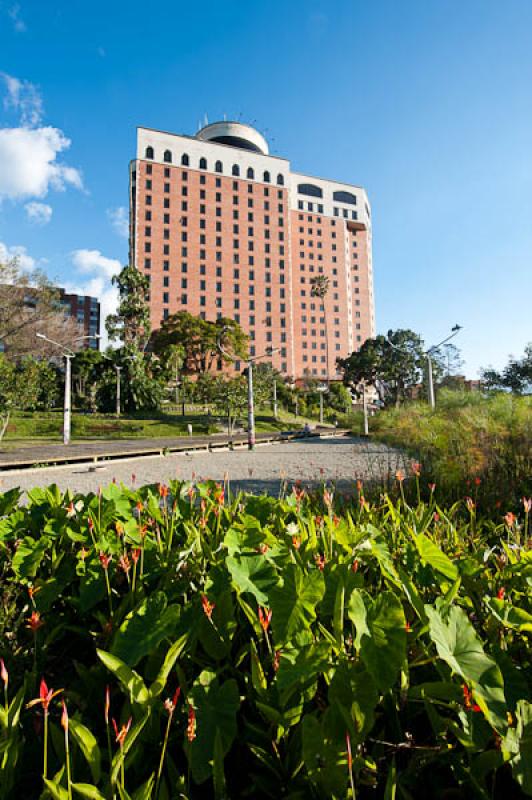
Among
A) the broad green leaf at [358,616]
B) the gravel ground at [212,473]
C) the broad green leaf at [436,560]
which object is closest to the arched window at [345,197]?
the gravel ground at [212,473]

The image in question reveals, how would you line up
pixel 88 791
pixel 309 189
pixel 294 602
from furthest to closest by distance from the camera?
pixel 309 189, pixel 294 602, pixel 88 791

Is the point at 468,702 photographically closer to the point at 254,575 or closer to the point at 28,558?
the point at 254,575

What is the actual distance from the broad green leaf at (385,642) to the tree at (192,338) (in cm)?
6048

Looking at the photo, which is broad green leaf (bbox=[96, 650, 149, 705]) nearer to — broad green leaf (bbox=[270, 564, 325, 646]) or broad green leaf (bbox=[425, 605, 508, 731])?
broad green leaf (bbox=[270, 564, 325, 646])

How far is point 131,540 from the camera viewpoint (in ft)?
6.89

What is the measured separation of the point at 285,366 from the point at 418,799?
84908 millimetres

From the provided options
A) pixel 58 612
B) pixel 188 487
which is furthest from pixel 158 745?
pixel 188 487

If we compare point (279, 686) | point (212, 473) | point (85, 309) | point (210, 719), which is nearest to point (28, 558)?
point (210, 719)

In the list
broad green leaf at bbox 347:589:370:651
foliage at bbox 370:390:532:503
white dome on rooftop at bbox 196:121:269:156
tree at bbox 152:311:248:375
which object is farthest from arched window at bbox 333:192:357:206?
broad green leaf at bbox 347:589:370:651

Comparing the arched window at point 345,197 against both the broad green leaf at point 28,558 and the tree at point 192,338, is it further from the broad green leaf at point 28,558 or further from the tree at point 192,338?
the broad green leaf at point 28,558

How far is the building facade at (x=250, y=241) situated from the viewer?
76.9 m

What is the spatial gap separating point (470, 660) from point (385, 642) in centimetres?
20

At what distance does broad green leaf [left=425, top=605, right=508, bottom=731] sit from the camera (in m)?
0.87

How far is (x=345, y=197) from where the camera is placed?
99875 mm
